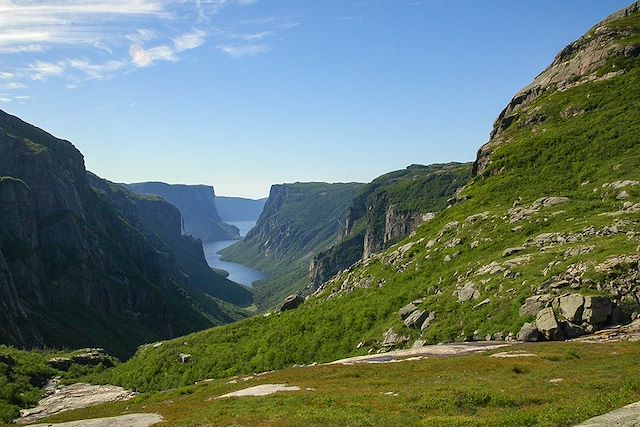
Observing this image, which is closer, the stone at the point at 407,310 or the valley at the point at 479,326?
the valley at the point at 479,326

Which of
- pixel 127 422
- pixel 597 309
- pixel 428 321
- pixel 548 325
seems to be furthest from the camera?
pixel 428 321

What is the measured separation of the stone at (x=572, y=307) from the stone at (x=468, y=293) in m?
7.84

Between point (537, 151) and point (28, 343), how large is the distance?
448ft

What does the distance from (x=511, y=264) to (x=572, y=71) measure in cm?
7110

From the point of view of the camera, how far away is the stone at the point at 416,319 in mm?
45184

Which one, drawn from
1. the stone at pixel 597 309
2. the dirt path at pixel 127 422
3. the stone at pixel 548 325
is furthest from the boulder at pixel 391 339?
the dirt path at pixel 127 422

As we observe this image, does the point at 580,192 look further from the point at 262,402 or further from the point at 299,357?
the point at 262,402

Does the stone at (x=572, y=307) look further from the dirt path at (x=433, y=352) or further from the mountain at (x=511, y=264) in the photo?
the dirt path at (x=433, y=352)

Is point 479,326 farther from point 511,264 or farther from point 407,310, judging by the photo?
point 407,310

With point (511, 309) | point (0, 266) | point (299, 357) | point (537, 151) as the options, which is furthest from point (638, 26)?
point (0, 266)

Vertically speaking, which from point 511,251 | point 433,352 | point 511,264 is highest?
point 511,251

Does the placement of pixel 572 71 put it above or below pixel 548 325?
above

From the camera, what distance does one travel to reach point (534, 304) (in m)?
37.8

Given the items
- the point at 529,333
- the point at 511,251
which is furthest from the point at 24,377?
the point at 511,251
